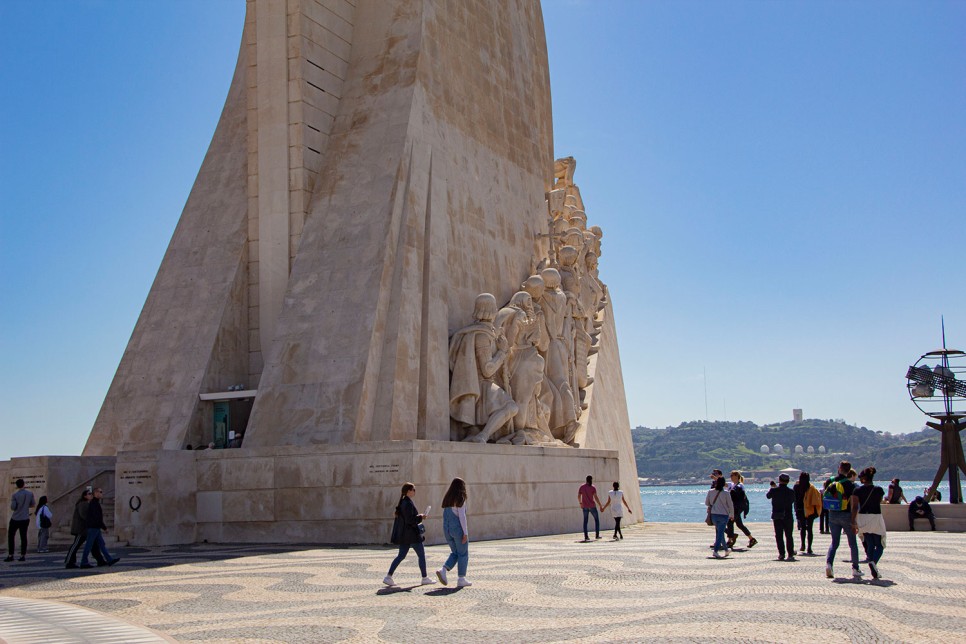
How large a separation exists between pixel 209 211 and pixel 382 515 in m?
7.43

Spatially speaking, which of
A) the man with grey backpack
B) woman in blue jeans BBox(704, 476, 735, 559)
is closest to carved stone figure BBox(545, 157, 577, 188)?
woman in blue jeans BBox(704, 476, 735, 559)

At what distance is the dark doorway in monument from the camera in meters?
15.6

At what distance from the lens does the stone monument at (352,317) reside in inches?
512

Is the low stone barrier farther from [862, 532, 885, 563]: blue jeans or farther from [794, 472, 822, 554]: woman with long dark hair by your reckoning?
[862, 532, 885, 563]: blue jeans

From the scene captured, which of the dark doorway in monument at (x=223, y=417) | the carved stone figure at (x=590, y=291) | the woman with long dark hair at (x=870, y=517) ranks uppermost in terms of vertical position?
the carved stone figure at (x=590, y=291)

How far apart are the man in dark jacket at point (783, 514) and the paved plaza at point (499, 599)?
0.22 metres

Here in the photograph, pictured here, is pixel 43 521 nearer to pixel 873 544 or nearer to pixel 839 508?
pixel 839 508

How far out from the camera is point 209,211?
57.1 ft

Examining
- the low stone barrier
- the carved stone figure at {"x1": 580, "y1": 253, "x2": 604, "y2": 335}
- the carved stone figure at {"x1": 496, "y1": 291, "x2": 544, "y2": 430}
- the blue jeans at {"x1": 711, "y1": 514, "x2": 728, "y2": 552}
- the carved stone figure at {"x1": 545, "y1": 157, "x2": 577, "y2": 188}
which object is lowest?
the low stone barrier

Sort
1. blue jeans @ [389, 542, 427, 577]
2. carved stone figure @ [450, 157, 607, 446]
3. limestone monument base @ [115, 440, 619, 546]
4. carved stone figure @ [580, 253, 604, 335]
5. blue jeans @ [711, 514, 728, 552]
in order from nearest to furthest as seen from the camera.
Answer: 1. blue jeans @ [389, 542, 427, 577]
2. blue jeans @ [711, 514, 728, 552]
3. limestone monument base @ [115, 440, 619, 546]
4. carved stone figure @ [450, 157, 607, 446]
5. carved stone figure @ [580, 253, 604, 335]

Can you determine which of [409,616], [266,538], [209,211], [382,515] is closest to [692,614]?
[409,616]

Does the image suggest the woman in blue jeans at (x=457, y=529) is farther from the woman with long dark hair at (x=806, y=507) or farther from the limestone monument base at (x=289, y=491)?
the woman with long dark hair at (x=806, y=507)

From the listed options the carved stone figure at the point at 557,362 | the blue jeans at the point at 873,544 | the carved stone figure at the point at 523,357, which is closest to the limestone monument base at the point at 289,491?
the carved stone figure at the point at 523,357

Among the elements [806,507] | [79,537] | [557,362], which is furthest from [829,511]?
[557,362]
